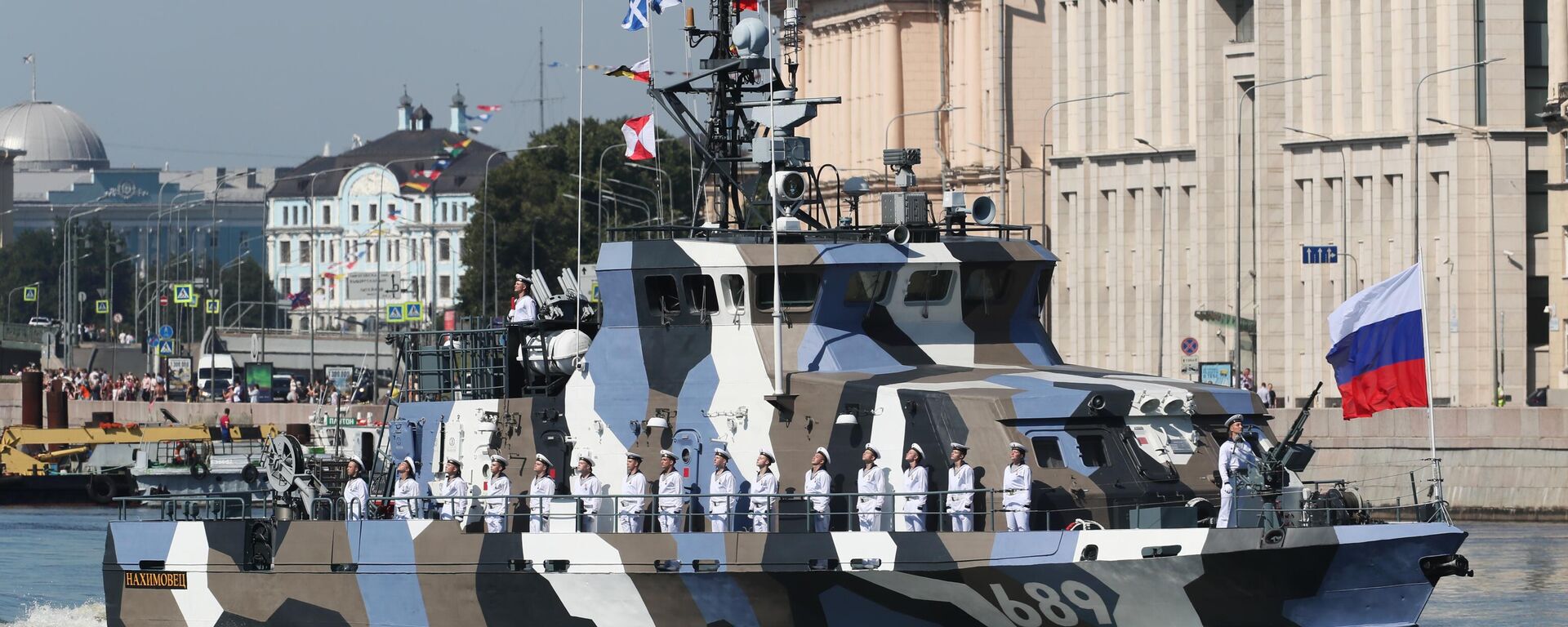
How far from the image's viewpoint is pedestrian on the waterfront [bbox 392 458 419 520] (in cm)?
2741

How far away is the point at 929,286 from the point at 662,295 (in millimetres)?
2730

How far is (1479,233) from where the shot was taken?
64625 mm

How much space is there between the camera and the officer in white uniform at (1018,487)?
23719 millimetres

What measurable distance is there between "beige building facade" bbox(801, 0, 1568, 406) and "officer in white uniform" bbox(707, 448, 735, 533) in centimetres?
3862

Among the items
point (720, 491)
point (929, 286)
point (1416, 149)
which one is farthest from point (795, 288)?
point (1416, 149)

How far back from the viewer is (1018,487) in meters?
23.8

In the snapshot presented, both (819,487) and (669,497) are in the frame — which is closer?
(819,487)

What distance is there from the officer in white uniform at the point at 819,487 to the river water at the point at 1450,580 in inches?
431

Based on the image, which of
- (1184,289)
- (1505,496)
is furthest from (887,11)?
(1505,496)

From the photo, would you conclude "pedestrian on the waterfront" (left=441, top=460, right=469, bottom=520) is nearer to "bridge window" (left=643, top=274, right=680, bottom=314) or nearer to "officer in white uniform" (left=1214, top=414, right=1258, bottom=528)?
"bridge window" (left=643, top=274, right=680, bottom=314)

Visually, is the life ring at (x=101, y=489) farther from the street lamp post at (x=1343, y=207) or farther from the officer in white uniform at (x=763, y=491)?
the officer in white uniform at (x=763, y=491)

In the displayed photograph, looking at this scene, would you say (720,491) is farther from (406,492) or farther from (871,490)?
(406,492)

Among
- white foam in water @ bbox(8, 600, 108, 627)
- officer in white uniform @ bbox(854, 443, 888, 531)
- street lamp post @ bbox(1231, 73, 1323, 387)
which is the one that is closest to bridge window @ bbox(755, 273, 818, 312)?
officer in white uniform @ bbox(854, 443, 888, 531)

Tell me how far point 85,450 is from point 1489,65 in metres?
35.7
